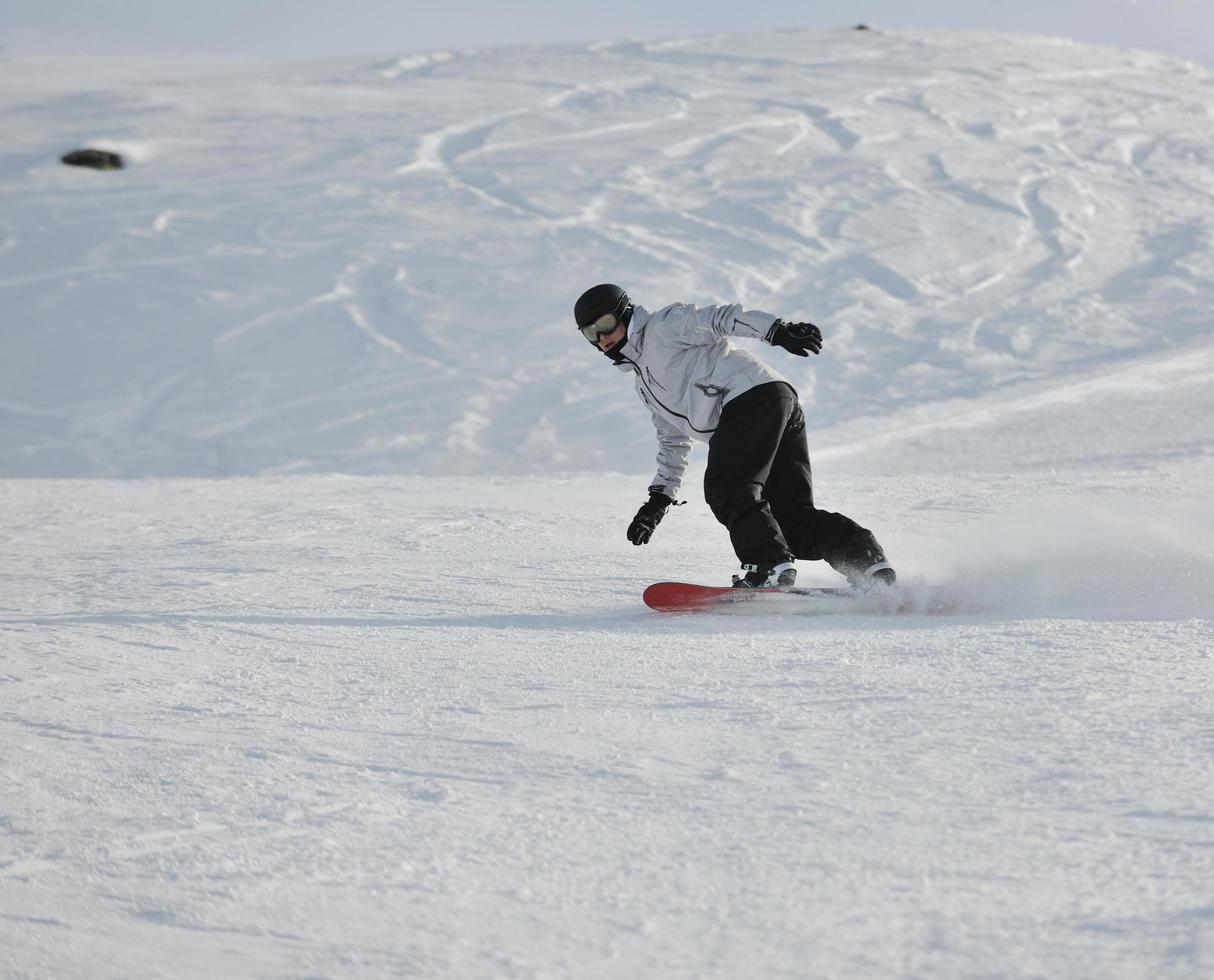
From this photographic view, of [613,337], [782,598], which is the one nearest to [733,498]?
[782,598]

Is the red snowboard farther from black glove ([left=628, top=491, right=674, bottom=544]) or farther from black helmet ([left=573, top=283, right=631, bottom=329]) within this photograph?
black helmet ([left=573, top=283, right=631, bottom=329])

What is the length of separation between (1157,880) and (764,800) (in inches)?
24.6

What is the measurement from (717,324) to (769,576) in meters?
0.92

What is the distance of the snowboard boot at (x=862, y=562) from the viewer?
396 cm

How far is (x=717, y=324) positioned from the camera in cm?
420

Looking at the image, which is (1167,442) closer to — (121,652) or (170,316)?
(121,652)

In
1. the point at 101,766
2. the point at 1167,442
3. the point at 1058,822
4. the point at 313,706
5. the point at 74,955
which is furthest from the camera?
the point at 1167,442

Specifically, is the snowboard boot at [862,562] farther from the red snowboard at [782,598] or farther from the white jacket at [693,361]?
the white jacket at [693,361]

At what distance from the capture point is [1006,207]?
1656 centimetres

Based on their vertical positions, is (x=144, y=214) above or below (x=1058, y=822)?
below

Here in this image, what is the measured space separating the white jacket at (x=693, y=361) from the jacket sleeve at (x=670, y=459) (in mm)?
109

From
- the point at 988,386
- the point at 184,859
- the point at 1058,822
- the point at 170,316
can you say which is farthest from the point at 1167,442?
the point at 170,316

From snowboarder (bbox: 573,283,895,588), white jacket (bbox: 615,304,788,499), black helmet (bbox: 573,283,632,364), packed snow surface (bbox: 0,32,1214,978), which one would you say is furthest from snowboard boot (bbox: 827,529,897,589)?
black helmet (bbox: 573,283,632,364)

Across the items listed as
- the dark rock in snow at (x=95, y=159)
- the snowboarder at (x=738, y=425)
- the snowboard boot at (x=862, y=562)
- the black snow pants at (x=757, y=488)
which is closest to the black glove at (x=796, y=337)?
the snowboarder at (x=738, y=425)
